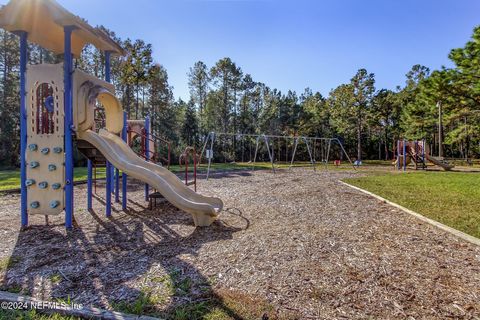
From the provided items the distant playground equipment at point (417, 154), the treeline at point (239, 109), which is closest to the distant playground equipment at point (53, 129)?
the distant playground equipment at point (417, 154)

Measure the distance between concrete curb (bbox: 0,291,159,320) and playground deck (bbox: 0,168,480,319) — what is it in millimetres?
148

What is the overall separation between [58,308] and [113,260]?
1.11 m

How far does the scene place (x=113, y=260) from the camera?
3410 mm

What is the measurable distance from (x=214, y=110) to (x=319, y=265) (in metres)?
35.3

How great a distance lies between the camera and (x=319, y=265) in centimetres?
315

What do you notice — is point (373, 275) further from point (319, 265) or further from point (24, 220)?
point (24, 220)

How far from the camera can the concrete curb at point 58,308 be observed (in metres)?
2.18

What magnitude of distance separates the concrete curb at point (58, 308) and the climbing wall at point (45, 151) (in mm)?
2388

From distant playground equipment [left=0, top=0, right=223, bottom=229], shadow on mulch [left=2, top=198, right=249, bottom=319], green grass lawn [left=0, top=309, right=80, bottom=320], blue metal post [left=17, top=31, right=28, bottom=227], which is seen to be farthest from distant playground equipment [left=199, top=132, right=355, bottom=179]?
green grass lawn [left=0, top=309, right=80, bottom=320]

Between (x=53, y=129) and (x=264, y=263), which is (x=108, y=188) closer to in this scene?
(x=53, y=129)

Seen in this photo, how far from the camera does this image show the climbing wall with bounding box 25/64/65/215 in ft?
15.2

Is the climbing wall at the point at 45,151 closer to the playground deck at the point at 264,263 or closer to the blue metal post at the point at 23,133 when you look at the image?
the blue metal post at the point at 23,133

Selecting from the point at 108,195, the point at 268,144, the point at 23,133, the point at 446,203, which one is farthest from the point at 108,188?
the point at 268,144

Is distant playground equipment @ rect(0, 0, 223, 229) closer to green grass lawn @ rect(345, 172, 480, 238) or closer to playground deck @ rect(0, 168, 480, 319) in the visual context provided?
playground deck @ rect(0, 168, 480, 319)
